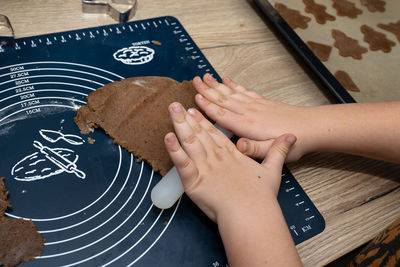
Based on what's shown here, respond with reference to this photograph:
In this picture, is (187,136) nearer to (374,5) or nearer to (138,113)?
(138,113)

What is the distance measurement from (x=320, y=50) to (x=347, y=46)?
0.08m

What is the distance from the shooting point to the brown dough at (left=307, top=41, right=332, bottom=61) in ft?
2.80

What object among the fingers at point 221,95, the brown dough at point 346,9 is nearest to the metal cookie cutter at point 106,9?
the fingers at point 221,95

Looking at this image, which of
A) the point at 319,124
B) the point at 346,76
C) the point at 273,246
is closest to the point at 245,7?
the point at 346,76

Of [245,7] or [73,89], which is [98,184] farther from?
[245,7]

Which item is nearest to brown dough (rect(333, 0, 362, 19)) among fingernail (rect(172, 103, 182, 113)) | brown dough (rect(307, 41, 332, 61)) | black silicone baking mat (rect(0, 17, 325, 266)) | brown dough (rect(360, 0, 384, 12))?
brown dough (rect(360, 0, 384, 12))

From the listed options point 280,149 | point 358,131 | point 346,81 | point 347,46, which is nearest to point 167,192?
point 280,149

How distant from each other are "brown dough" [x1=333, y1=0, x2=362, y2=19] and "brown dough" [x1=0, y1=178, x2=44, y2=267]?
0.91m

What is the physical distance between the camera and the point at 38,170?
0.60 m

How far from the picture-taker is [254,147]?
0.63 m

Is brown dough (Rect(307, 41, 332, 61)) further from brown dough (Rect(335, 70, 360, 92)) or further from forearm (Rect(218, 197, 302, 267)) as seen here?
forearm (Rect(218, 197, 302, 267))

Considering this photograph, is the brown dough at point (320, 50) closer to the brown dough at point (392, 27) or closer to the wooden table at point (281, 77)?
the wooden table at point (281, 77)

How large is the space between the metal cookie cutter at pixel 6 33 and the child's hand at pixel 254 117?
415 millimetres

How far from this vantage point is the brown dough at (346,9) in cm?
97
